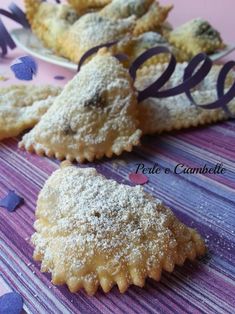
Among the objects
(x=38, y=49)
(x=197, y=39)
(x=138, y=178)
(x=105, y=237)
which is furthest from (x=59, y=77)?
(x=105, y=237)

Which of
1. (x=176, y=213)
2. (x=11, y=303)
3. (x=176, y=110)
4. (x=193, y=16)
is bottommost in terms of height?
(x=11, y=303)

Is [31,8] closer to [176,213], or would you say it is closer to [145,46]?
[145,46]

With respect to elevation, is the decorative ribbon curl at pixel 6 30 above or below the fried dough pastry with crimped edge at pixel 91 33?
below

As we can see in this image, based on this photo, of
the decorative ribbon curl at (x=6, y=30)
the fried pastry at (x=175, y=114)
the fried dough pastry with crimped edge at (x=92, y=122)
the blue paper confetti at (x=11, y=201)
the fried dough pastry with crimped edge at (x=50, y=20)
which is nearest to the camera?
the blue paper confetti at (x=11, y=201)

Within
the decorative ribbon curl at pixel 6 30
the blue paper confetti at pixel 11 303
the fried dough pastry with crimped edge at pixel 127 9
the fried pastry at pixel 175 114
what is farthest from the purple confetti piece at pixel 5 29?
the blue paper confetti at pixel 11 303

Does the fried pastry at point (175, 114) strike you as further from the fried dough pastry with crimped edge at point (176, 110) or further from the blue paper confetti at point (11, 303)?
the blue paper confetti at point (11, 303)

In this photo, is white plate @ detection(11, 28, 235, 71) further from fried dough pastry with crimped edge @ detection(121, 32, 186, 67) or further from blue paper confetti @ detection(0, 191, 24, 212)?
blue paper confetti @ detection(0, 191, 24, 212)

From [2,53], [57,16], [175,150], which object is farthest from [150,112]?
[2,53]

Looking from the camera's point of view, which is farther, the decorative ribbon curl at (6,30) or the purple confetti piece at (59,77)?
the decorative ribbon curl at (6,30)
